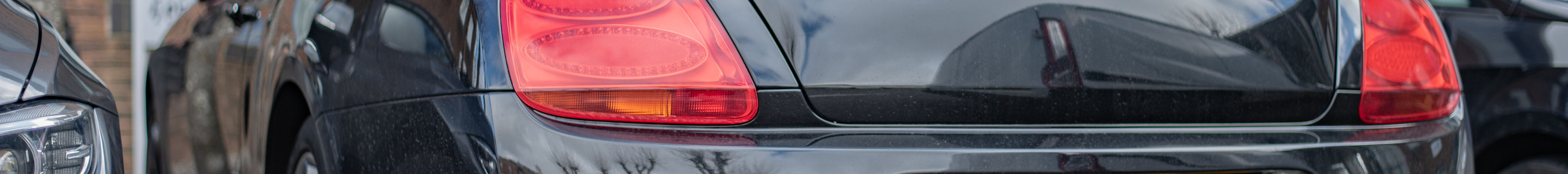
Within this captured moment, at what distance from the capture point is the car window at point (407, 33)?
109cm

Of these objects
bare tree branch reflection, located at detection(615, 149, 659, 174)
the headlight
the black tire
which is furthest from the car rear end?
the black tire

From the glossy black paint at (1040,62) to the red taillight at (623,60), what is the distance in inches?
2.9

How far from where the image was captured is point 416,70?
1.10 metres

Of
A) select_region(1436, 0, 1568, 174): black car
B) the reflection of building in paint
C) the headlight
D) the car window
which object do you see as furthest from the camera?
the reflection of building in paint

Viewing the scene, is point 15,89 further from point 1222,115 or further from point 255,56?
point 1222,115

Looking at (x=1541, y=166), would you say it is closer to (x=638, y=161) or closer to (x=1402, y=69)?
(x=1402, y=69)

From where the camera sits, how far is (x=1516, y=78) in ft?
7.24

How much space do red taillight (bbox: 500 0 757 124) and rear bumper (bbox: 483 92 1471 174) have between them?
0.02m

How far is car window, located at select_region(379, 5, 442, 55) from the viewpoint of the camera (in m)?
1.09

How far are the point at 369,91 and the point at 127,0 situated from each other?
3382mm

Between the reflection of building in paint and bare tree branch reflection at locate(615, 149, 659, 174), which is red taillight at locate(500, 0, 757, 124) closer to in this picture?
bare tree branch reflection at locate(615, 149, 659, 174)

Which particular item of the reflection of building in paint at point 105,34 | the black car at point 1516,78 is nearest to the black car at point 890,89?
the black car at point 1516,78

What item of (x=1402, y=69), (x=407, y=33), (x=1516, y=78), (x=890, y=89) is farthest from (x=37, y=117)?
(x=1516, y=78)

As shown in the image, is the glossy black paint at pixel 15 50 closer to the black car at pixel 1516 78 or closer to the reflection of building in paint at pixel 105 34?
the black car at pixel 1516 78
